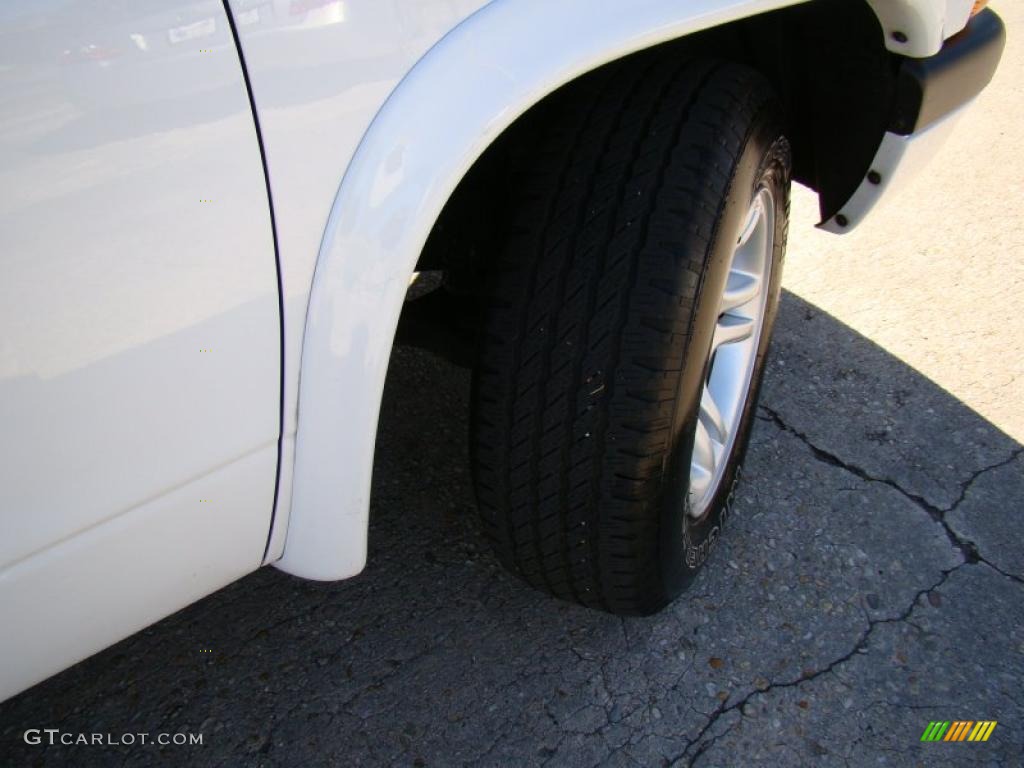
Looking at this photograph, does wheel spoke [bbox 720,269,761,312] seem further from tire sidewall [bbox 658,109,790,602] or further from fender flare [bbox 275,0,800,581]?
fender flare [bbox 275,0,800,581]

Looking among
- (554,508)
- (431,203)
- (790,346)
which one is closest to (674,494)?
(554,508)

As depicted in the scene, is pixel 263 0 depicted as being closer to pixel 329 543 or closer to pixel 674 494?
pixel 329 543

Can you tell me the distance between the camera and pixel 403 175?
3.52 feet

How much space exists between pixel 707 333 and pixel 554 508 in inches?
14.4

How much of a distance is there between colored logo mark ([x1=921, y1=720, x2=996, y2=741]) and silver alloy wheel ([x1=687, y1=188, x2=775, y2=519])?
0.56 meters

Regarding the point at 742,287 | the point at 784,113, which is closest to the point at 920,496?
the point at 742,287

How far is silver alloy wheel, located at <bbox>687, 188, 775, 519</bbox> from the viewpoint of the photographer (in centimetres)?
184

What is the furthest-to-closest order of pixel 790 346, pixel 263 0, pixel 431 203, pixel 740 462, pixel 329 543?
pixel 790 346 < pixel 740 462 < pixel 329 543 < pixel 431 203 < pixel 263 0

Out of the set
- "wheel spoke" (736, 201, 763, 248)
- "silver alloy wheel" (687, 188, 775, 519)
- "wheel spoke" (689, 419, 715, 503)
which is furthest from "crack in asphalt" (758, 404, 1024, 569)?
"wheel spoke" (736, 201, 763, 248)

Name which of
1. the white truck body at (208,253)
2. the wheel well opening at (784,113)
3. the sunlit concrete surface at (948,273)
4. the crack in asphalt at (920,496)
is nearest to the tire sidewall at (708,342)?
the wheel well opening at (784,113)

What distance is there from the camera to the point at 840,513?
7.06 ft

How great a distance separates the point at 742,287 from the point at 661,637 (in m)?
0.70

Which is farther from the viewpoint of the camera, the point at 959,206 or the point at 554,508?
the point at 959,206

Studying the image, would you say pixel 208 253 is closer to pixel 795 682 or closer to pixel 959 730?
pixel 795 682
